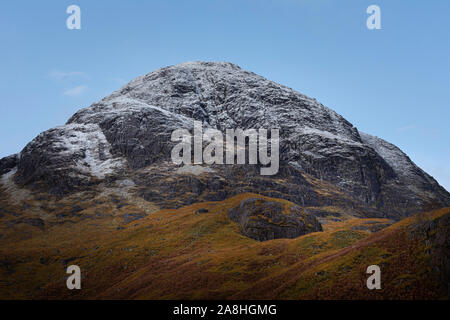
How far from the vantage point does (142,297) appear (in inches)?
2147

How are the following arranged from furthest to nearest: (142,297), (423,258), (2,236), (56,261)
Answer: (2,236)
(56,261)
(142,297)
(423,258)

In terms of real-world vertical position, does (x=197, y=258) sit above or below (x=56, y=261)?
above

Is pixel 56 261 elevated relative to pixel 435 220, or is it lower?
lower

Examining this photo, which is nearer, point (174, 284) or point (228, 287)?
point (228, 287)

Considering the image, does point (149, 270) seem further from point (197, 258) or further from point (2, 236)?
point (2, 236)

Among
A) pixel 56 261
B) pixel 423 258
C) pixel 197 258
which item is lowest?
pixel 56 261

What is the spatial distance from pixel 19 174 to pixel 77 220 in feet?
266

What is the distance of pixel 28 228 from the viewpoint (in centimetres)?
13012

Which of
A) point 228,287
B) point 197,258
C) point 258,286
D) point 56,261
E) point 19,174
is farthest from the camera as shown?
point 19,174
